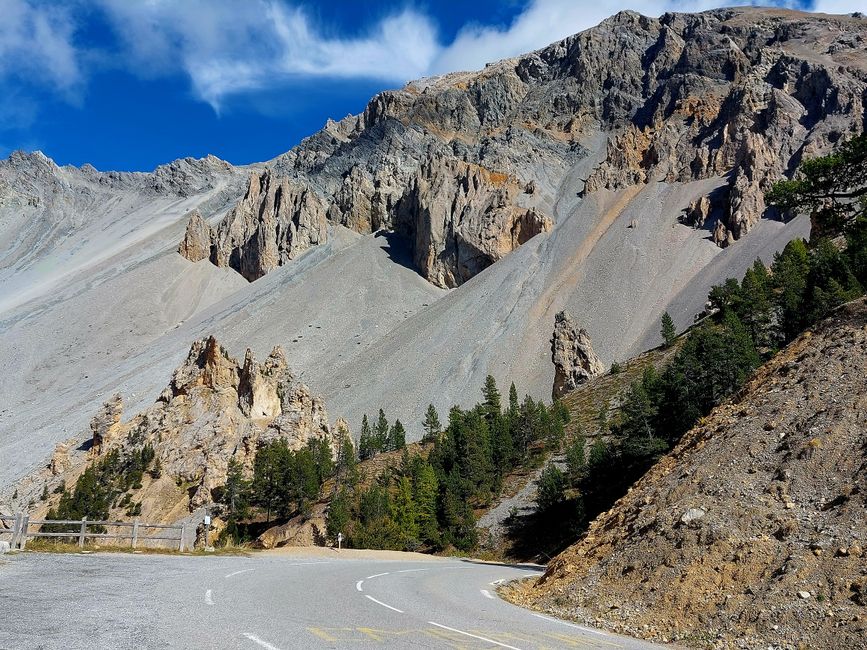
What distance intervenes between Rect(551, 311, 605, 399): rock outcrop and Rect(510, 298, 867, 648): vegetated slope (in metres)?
60.7

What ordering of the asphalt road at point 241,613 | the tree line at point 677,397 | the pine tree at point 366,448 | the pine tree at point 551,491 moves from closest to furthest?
the asphalt road at point 241,613, the tree line at point 677,397, the pine tree at point 551,491, the pine tree at point 366,448

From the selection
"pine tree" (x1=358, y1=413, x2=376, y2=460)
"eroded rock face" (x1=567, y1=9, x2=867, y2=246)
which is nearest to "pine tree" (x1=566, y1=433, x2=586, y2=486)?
"pine tree" (x1=358, y1=413, x2=376, y2=460)

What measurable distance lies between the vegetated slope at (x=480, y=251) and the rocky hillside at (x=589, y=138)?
645 mm

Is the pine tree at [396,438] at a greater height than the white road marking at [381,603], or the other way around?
the pine tree at [396,438]

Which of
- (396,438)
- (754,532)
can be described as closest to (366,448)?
(396,438)

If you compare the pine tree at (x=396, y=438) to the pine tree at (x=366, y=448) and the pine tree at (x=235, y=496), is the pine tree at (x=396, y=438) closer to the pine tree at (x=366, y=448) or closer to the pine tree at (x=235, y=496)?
the pine tree at (x=366, y=448)

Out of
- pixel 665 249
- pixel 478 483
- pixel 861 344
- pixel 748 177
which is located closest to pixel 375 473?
pixel 478 483

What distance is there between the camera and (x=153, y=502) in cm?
5453

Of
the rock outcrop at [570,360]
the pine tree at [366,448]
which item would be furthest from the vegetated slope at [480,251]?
the pine tree at [366,448]

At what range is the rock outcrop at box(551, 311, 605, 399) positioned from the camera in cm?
7831

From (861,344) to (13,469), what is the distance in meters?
82.3

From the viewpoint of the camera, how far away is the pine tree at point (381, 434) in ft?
229

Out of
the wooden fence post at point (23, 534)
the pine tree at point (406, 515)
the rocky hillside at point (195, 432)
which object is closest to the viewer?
the wooden fence post at point (23, 534)

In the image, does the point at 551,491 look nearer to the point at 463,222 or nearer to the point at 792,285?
the point at 792,285
